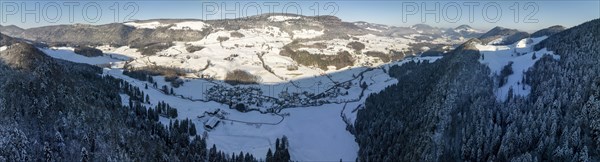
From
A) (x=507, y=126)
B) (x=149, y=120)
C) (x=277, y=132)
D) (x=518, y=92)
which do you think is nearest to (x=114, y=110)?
(x=149, y=120)

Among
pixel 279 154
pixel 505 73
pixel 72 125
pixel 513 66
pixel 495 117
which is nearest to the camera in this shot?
pixel 72 125

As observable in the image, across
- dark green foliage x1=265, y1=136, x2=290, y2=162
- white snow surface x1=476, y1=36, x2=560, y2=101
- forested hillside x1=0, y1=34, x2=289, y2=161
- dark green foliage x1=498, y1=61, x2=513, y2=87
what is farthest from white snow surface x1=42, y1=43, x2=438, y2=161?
dark green foliage x1=498, y1=61, x2=513, y2=87

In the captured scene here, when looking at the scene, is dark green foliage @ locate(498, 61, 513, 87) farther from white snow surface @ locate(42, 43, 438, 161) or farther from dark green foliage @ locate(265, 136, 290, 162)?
dark green foliage @ locate(265, 136, 290, 162)

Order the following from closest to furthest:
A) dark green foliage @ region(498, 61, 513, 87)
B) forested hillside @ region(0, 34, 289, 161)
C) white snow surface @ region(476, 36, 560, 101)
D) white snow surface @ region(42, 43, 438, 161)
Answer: forested hillside @ region(0, 34, 289, 161) → white snow surface @ region(476, 36, 560, 101) → dark green foliage @ region(498, 61, 513, 87) → white snow surface @ region(42, 43, 438, 161)

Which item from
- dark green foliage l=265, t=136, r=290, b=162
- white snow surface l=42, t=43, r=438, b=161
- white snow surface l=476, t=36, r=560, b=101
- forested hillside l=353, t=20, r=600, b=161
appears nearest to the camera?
forested hillside l=353, t=20, r=600, b=161

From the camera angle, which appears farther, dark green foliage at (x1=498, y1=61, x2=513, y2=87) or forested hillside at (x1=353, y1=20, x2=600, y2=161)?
dark green foliage at (x1=498, y1=61, x2=513, y2=87)

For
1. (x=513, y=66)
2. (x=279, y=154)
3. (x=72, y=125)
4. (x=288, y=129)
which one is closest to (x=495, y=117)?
(x=513, y=66)

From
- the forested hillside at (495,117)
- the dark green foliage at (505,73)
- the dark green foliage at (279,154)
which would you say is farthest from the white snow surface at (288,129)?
the dark green foliage at (505,73)

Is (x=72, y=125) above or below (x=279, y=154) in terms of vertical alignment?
above

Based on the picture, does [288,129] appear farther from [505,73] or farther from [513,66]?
[513,66]

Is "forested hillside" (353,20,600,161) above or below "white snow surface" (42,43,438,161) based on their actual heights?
above
